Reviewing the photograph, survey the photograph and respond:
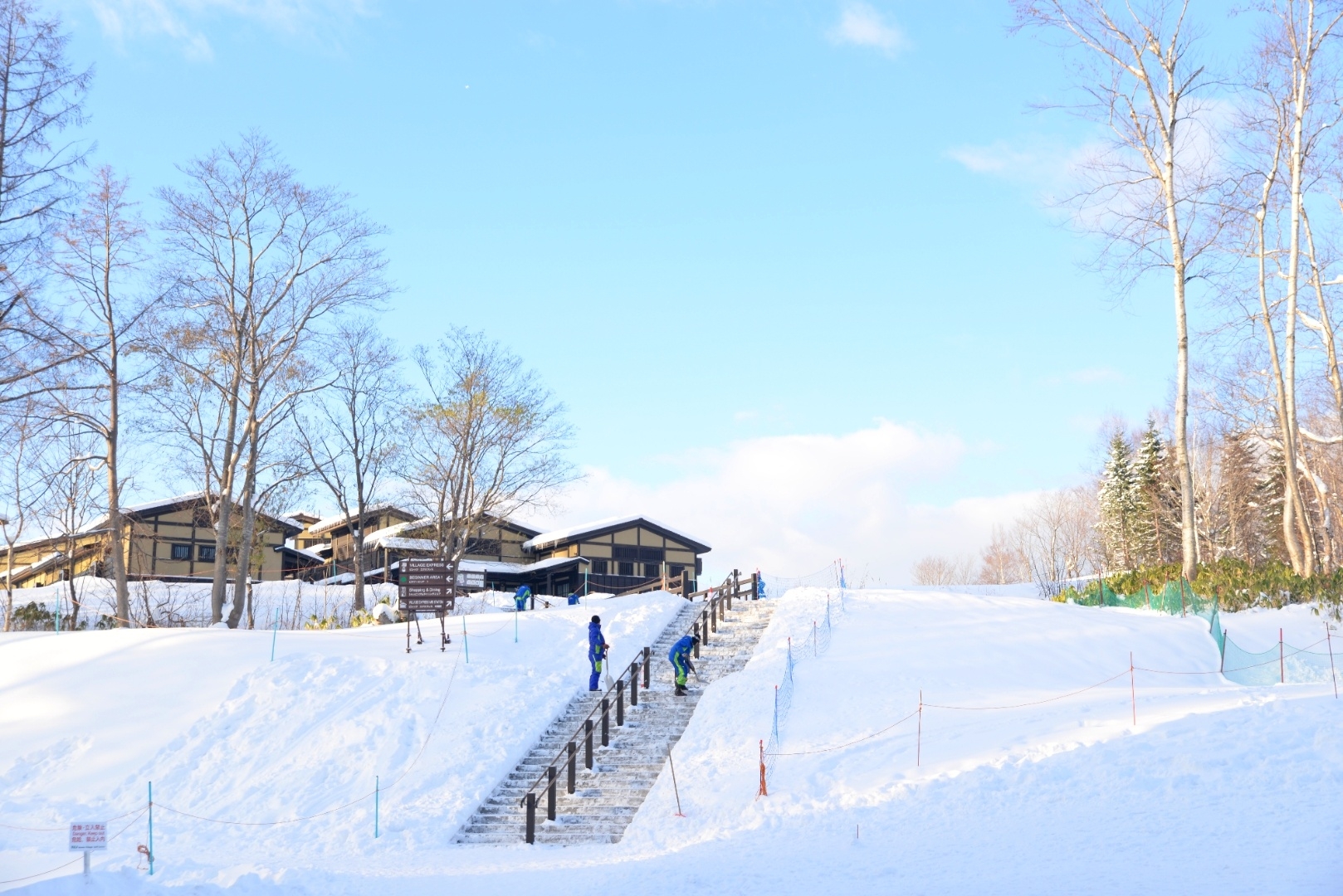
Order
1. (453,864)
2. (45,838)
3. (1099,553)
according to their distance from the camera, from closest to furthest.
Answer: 1. (453,864)
2. (45,838)
3. (1099,553)

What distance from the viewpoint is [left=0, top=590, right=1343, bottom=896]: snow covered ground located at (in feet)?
39.1

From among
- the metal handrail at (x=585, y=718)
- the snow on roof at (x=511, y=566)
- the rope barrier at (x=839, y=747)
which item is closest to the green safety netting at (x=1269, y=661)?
the rope barrier at (x=839, y=747)

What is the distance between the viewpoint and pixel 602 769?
16.8 metres

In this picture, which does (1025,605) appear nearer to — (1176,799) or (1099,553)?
(1176,799)

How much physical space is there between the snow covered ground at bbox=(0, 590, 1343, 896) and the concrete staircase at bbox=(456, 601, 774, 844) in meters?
0.43

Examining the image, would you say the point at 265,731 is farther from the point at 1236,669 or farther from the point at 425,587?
the point at 1236,669

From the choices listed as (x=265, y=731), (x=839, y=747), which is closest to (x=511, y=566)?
(x=265, y=731)

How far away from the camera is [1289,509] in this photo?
2953 cm

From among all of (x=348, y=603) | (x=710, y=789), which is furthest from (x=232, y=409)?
(x=710, y=789)

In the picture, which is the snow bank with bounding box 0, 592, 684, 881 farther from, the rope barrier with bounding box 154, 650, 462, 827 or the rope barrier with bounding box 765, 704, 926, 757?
the rope barrier with bounding box 765, 704, 926, 757

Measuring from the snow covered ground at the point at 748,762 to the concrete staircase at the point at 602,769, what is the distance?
434mm

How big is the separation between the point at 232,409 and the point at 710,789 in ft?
66.2

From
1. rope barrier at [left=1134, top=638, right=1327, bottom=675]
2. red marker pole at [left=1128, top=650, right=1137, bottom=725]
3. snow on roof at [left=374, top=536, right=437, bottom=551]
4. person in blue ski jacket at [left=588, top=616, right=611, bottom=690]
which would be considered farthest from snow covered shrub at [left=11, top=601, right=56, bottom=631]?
rope barrier at [left=1134, top=638, right=1327, bottom=675]

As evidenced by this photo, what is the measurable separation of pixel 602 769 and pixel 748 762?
2.59 metres
